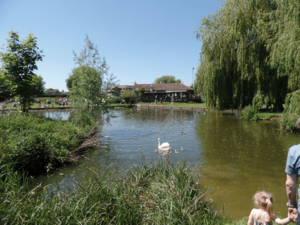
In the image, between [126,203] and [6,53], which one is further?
[6,53]

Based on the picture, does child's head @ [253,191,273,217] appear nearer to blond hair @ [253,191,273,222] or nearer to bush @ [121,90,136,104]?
blond hair @ [253,191,273,222]

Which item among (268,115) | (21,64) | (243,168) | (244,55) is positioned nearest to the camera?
(243,168)

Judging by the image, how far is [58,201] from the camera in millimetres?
4184

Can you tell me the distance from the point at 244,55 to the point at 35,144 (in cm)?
1912

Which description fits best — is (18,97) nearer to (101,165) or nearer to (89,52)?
(89,52)

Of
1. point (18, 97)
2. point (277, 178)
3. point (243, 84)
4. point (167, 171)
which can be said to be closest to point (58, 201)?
point (167, 171)

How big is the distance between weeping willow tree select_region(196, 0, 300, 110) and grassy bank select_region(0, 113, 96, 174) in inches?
561

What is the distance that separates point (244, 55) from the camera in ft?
66.7

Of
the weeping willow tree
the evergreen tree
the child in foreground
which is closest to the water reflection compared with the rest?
the child in foreground

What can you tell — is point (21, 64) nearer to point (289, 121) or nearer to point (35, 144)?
point (35, 144)

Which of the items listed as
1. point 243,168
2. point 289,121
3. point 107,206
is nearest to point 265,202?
point 107,206

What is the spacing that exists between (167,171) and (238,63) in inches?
741

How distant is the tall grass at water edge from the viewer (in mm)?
3648

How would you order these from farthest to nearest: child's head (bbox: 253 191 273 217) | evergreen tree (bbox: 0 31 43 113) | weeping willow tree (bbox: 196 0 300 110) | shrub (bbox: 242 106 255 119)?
shrub (bbox: 242 106 255 119), weeping willow tree (bbox: 196 0 300 110), evergreen tree (bbox: 0 31 43 113), child's head (bbox: 253 191 273 217)
